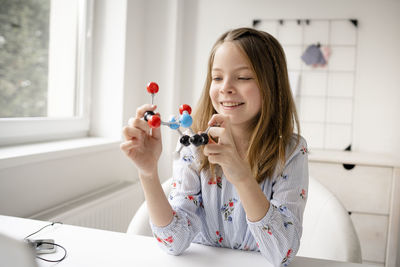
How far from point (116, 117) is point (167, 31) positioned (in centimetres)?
73

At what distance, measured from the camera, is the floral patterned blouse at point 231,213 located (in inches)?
29.1

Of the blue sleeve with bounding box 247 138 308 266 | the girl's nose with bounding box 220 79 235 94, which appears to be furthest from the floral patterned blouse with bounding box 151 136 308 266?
the girl's nose with bounding box 220 79 235 94

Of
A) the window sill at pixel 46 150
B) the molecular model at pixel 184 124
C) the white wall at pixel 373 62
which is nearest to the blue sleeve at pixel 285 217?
the molecular model at pixel 184 124

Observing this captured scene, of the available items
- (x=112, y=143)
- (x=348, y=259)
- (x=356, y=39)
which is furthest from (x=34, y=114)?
(x=356, y=39)

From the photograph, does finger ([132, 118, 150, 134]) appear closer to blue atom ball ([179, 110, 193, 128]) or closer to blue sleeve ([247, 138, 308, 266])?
blue atom ball ([179, 110, 193, 128])

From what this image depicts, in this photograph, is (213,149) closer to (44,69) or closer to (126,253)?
(126,253)

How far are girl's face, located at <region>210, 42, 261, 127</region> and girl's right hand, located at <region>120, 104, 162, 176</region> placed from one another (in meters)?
0.22

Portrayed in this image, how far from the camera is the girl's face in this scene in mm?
903

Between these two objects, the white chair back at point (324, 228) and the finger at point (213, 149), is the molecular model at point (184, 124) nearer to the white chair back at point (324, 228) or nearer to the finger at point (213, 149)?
the finger at point (213, 149)

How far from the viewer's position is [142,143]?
0.75 m

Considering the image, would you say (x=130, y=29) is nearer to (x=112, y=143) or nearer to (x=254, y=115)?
(x=112, y=143)

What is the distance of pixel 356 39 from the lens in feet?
7.66

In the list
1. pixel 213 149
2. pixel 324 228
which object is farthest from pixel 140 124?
pixel 324 228

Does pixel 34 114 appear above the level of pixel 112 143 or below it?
above
